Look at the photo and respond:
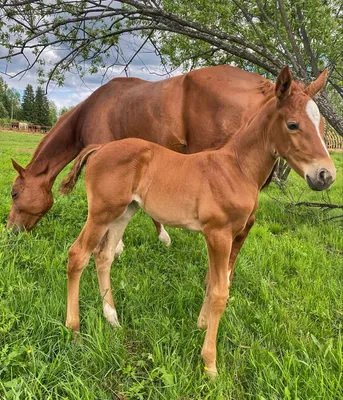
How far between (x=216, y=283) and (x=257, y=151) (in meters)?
0.89

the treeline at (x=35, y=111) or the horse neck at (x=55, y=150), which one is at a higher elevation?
the treeline at (x=35, y=111)

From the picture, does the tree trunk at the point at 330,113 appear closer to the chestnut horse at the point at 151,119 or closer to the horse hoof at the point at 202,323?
the chestnut horse at the point at 151,119

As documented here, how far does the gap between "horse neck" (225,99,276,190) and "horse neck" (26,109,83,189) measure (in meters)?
2.50

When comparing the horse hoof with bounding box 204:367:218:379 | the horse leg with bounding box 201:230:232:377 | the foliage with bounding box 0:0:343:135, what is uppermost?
the foliage with bounding box 0:0:343:135

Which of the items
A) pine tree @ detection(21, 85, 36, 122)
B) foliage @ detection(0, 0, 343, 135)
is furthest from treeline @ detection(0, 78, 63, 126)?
foliage @ detection(0, 0, 343, 135)

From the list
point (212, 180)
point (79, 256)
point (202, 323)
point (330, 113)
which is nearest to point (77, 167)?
point (79, 256)

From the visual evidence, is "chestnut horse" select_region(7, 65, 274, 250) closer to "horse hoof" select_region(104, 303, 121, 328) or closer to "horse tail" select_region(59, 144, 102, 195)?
"horse tail" select_region(59, 144, 102, 195)

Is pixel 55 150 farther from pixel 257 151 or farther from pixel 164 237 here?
pixel 257 151

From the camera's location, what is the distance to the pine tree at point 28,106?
206ft

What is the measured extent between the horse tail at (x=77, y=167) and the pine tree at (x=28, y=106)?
66319 millimetres

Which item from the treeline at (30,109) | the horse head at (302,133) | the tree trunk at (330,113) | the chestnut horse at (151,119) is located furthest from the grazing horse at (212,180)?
the treeline at (30,109)

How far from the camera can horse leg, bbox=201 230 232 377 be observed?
199cm

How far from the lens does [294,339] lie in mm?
2207

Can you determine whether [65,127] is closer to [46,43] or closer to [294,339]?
[46,43]
